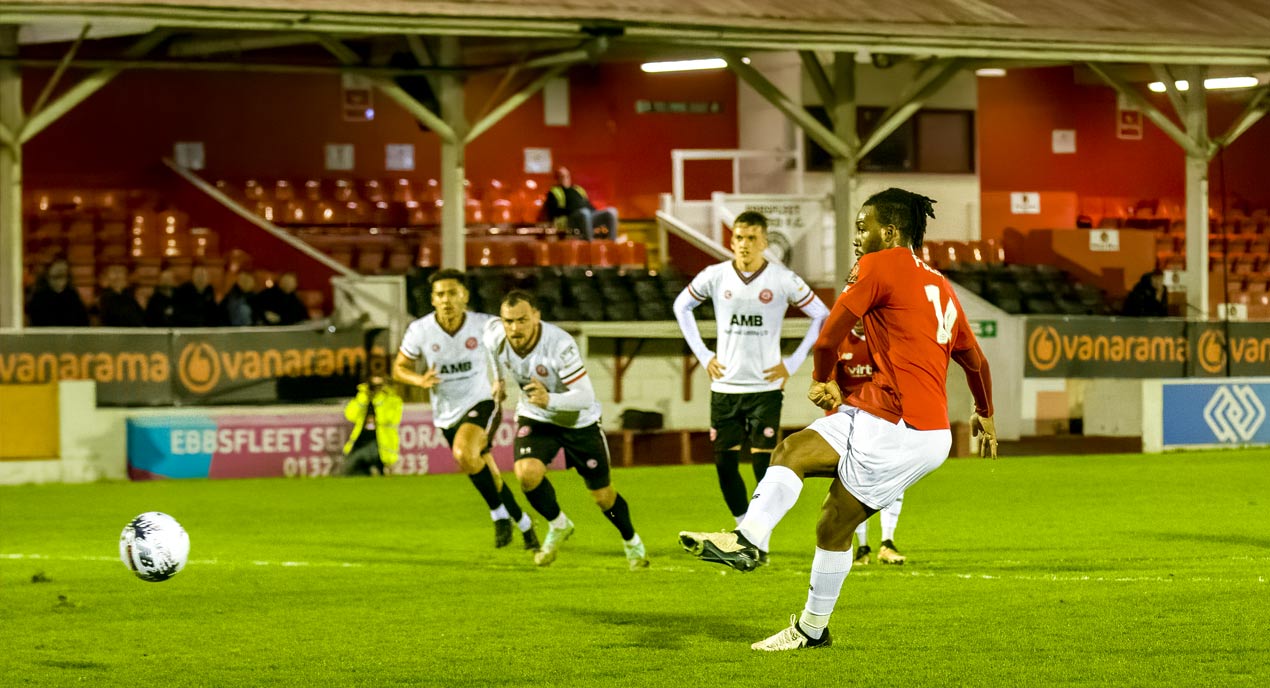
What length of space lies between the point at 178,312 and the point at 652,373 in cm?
547

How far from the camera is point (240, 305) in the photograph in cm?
2144

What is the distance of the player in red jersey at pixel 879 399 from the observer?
717 cm

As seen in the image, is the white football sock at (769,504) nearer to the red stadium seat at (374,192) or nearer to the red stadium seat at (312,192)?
the red stadium seat at (312,192)

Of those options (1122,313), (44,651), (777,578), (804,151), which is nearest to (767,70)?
(804,151)

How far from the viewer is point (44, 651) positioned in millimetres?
8297

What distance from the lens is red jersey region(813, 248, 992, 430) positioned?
714 centimetres

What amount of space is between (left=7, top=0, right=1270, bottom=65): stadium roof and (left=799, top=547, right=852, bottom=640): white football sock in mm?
12385

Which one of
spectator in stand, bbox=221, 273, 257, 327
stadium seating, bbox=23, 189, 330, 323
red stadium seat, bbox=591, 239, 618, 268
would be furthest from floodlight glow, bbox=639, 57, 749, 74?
spectator in stand, bbox=221, 273, 257, 327

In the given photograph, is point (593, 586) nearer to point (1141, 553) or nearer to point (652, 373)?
point (1141, 553)

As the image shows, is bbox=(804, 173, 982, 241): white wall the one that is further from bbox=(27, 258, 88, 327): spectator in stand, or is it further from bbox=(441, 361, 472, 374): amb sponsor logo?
bbox=(441, 361, 472, 374): amb sponsor logo

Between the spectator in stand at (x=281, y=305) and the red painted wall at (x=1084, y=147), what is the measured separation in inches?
622

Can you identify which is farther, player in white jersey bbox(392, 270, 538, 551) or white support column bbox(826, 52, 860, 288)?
white support column bbox(826, 52, 860, 288)

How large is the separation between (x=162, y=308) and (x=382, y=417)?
3667 millimetres

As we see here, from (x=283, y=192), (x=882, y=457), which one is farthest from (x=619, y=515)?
(x=283, y=192)
